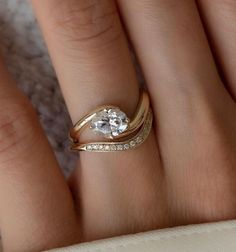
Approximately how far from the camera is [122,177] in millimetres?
748

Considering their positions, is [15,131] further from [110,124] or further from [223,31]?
[223,31]

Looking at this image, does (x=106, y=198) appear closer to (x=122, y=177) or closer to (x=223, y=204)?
(x=122, y=177)

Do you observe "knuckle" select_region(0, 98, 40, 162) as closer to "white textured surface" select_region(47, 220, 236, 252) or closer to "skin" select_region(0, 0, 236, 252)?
"skin" select_region(0, 0, 236, 252)

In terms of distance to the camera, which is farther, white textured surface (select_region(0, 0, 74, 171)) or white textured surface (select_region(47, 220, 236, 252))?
white textured surface (select_region(0, 0, 74, 171))

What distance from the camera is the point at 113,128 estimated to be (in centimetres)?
71

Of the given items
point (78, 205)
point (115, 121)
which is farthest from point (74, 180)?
point (115, 121)

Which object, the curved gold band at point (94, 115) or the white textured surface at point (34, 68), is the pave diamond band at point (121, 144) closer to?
the curved gold band at point (94, 115)

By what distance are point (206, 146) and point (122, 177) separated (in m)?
0.12

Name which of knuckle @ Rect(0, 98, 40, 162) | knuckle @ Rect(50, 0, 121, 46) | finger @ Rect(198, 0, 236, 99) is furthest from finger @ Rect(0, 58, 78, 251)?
finger @ Rect(198, 0, 236, 99)

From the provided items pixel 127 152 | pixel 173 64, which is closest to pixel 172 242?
pixel 127 152

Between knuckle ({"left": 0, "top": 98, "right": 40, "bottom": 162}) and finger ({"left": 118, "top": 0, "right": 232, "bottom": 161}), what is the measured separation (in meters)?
0.17

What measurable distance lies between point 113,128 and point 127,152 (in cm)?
5

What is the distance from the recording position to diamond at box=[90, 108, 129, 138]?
70 cm

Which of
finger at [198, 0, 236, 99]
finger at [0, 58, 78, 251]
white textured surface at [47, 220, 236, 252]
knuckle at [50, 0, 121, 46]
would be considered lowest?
white textured surface at [47, 220, 236, 252]
